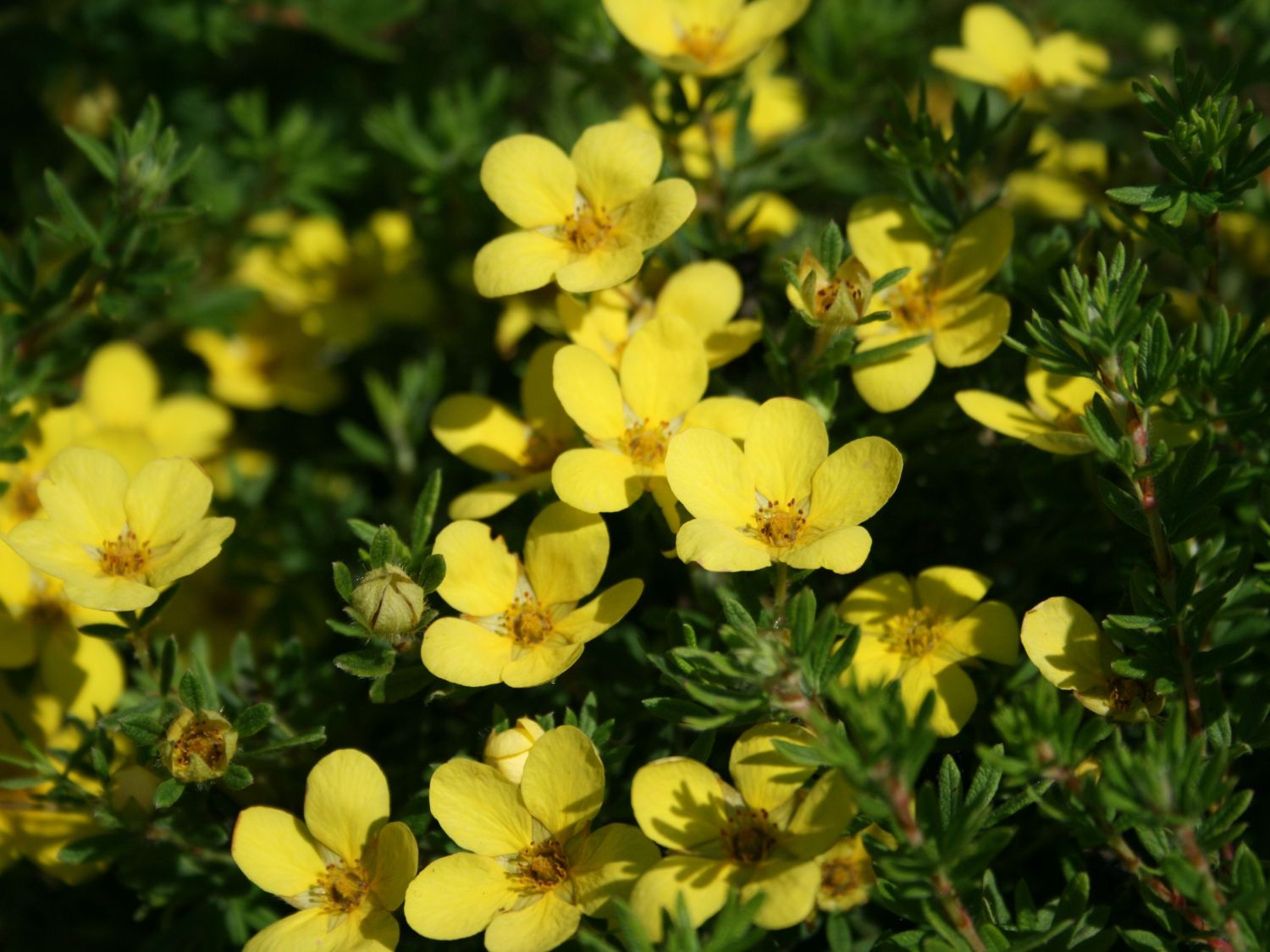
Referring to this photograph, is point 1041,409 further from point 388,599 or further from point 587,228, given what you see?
point 388,599

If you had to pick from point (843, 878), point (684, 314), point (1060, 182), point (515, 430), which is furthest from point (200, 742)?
point (1060, 182)

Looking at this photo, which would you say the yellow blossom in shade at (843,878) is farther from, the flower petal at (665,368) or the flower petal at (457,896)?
the flower petal at (665,368)

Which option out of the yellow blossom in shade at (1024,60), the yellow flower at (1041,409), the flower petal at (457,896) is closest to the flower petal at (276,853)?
the flower petal at (457,896)

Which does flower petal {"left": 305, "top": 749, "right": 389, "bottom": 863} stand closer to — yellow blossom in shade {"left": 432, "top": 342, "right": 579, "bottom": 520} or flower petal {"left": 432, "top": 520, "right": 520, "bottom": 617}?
flower petal {"left": 432, "top": 520, "right": 520, "bottom": 617}

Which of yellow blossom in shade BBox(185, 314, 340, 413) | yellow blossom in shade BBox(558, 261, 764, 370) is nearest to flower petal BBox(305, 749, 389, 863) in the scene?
yellow blossom in shade BBox(558, 261, 764, 370)

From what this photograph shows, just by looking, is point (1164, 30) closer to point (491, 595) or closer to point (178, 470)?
point (491, 595)
